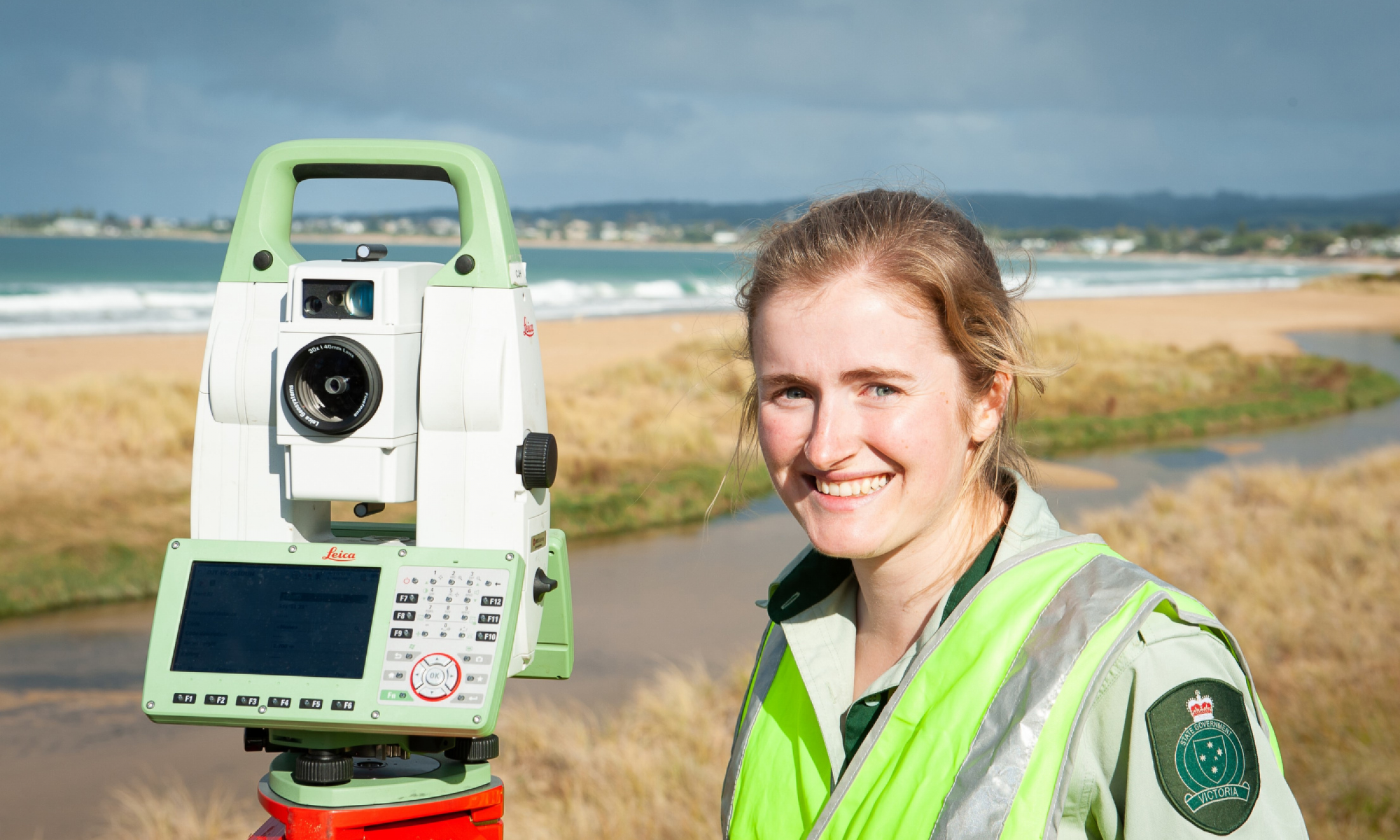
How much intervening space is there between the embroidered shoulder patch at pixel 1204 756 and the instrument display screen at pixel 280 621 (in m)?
1.20

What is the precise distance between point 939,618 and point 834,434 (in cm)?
30

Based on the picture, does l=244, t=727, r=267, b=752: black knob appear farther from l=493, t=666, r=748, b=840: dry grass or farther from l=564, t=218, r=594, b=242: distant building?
l=564, t=218, r=594, b=242: distant building

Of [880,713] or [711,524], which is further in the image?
[711,524]

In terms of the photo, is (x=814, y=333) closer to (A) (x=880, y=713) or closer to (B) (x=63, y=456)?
(A) (x=880, y=713)

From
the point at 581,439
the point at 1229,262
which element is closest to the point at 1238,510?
the point at 581,439

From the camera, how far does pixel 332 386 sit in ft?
6.22

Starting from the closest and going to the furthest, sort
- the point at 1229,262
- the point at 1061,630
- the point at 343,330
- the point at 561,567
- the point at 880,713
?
the point at 1061,630, the point at 880,713, the point at 343,330, the point at 561,567, the point at 1229,262

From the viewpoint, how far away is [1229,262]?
118 m

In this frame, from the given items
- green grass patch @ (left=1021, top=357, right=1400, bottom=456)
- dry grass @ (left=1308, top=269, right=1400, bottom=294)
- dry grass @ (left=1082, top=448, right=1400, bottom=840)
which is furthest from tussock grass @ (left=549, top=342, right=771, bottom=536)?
dry grass @ (left=1308, top=269, right=1400, bottom=294)

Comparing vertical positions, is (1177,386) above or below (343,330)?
below

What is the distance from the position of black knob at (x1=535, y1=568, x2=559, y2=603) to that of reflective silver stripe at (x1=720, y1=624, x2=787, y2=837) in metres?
0.44

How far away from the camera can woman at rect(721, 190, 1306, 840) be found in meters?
1.23

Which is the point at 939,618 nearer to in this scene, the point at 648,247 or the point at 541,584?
the point at 541,584

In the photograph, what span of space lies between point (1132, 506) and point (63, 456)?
9.27 metres
